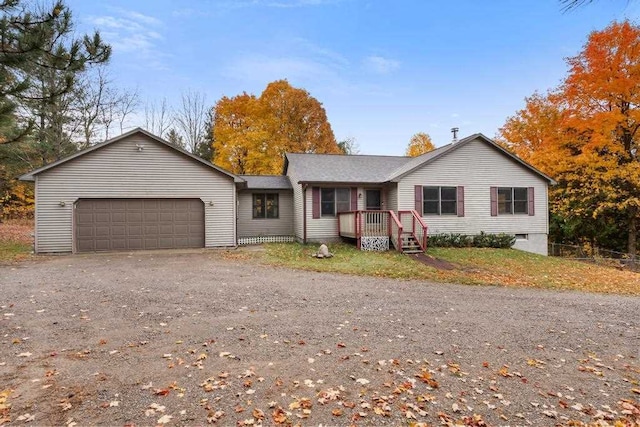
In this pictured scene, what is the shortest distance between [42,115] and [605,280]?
87.3 ft

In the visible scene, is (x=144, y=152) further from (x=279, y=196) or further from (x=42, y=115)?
(x=42, y=115)

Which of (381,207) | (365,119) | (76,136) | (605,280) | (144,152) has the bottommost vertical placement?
(605,280)

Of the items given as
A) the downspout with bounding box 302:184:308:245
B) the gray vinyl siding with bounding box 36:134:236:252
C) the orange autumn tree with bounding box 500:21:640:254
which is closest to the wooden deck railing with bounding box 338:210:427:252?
the downspout with bounding box 302:184:308:245

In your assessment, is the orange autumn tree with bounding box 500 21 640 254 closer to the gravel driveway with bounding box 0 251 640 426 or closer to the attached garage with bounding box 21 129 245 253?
the gravel driveway with bounding box 0 251 640 426

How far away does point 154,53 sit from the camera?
2031cm

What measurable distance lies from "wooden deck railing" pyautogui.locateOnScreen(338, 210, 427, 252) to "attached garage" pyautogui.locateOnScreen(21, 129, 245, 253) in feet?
16.8

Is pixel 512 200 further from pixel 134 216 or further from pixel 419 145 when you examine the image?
pixel 134 216

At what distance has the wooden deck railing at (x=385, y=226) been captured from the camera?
13.7 m

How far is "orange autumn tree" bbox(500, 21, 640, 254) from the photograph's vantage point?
48.9 feet

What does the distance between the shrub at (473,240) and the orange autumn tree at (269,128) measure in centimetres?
1399

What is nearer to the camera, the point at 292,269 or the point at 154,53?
the point at 292,269

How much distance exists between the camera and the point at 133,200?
1344 centimetres

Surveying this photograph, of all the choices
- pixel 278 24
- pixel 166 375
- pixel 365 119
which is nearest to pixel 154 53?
pixel 278 24

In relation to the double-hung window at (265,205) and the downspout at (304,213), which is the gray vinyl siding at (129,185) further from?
the downspout at (304,213)
